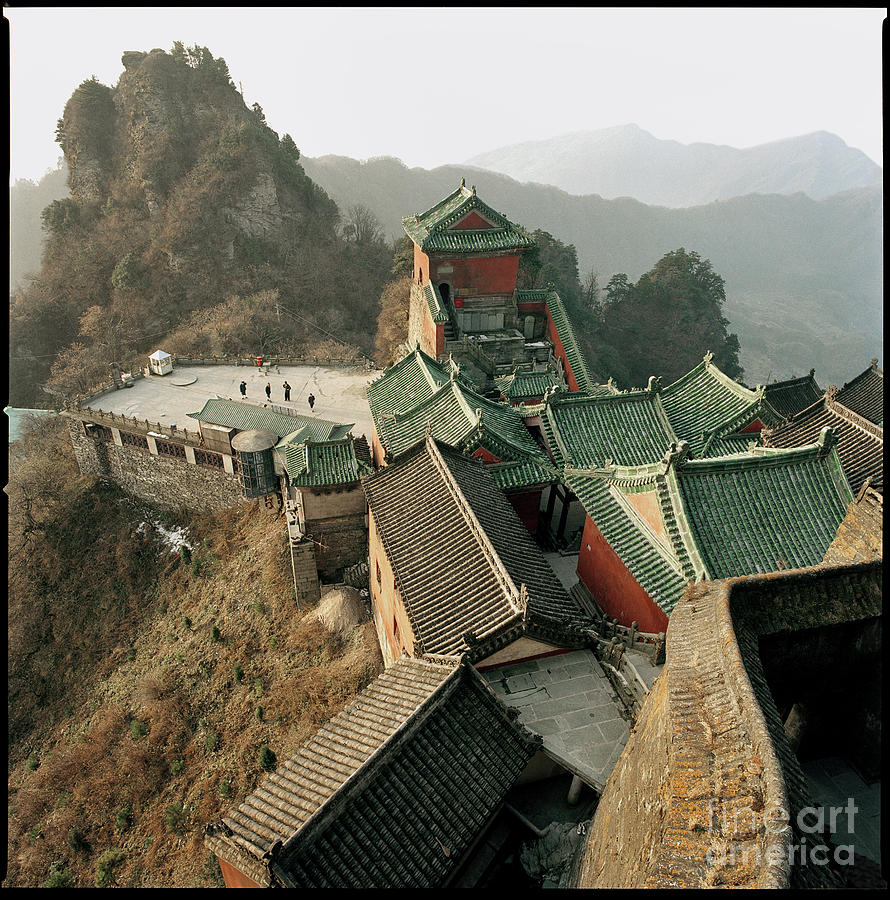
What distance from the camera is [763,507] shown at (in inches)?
543

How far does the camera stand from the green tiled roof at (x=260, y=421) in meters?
26.9

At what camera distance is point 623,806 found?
8.47 m

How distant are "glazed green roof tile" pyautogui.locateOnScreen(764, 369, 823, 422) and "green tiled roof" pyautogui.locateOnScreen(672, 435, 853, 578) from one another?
15936mm

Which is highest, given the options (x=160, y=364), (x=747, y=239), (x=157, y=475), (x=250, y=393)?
(x=747, y=239)

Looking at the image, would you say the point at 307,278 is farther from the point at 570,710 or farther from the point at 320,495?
the point at 570,710

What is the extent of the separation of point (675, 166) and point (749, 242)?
61327mm

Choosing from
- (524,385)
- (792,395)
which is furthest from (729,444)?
(792,395)

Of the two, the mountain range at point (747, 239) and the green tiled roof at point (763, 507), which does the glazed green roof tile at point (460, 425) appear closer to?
the green tiled roof at point (763, 507)

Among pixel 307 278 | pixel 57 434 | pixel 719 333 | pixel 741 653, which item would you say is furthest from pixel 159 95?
pixel 741 653

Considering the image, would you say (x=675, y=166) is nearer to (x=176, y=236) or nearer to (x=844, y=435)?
(x=176, y=236)

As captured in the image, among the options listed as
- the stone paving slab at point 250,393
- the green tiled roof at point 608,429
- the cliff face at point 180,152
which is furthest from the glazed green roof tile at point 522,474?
the cliff face at point 180,152

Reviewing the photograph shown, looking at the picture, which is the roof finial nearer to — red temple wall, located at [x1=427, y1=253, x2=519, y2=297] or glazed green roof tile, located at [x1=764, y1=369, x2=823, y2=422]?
glazed green roof tile, located at [x1=764, y1=369, x2=823, y2=422]

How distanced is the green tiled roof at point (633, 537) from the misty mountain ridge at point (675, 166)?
6038 inches

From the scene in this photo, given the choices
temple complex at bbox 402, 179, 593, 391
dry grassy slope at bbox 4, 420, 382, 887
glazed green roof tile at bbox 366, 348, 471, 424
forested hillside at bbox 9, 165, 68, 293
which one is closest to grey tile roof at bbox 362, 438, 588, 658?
glazed green roof tile at bbox 366, 348, 471, 424
